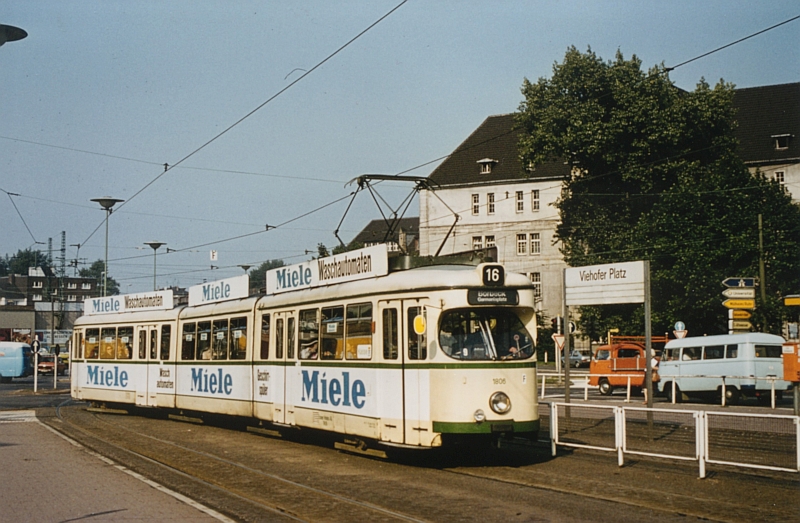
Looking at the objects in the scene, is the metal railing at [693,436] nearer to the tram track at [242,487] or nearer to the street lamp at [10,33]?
the tram track at [242,487]

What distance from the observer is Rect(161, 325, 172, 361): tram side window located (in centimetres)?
2415

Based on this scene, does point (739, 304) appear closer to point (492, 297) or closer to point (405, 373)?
point (492, 297)

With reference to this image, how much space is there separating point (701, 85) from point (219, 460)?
4499 centimetres

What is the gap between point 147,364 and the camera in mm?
25047

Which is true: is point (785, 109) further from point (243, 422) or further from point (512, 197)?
point (243, 422)

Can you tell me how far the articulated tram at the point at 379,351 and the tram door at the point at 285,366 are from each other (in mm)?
19

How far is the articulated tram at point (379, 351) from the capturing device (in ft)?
43.7

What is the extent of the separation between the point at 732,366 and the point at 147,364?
17.0 metres

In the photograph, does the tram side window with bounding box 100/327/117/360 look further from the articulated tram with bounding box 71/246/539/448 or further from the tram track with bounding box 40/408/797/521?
the tram track with bounding box 40/408/797/521

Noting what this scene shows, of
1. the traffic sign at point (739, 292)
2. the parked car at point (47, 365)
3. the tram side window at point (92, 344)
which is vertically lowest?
the parked car at point (47, 365)

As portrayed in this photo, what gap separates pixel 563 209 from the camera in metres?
56.8

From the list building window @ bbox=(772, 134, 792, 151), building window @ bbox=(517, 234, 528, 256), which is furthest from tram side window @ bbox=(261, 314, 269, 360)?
building window @ bbox=(517, 234, 528, 256)

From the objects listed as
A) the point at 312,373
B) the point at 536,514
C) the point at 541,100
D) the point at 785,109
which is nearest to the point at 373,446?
the point at 312,373

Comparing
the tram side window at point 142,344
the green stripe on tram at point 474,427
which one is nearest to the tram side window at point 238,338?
the tram side window at point 142,344
